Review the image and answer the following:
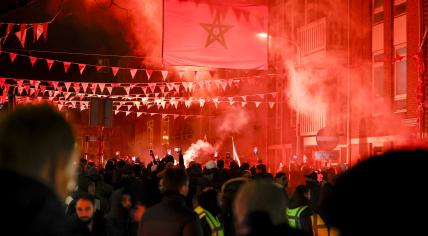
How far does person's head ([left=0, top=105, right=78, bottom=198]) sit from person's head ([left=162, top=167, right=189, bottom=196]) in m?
3.74

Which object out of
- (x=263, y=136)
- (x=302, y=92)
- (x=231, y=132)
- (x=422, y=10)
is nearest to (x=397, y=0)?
(x=422, y=10)

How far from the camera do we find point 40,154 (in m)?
2.10

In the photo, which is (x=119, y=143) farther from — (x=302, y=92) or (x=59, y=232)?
(x=59, y=232)

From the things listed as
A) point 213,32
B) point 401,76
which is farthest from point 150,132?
point 213,32

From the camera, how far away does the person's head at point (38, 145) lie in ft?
6.81

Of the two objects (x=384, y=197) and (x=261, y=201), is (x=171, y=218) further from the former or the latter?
(x=384, y=197)

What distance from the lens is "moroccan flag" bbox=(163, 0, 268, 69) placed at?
1838 cm

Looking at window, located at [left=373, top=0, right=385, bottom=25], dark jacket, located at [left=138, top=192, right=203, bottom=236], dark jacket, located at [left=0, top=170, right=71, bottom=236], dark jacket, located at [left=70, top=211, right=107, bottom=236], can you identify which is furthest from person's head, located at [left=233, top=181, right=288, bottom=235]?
window, located at [left=373, top=0, right=385, bottom=25]

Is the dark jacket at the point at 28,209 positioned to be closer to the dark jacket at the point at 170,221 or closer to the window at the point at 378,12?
the dark jacket at the point at 170,221

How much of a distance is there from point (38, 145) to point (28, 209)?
42 cm

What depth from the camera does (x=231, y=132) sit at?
152 ft

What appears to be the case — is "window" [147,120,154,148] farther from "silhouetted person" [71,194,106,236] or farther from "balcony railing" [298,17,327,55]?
"silhouetted person" [71,194,106,236]

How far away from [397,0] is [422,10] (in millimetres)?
2535

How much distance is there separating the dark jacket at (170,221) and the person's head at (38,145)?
3493mm
